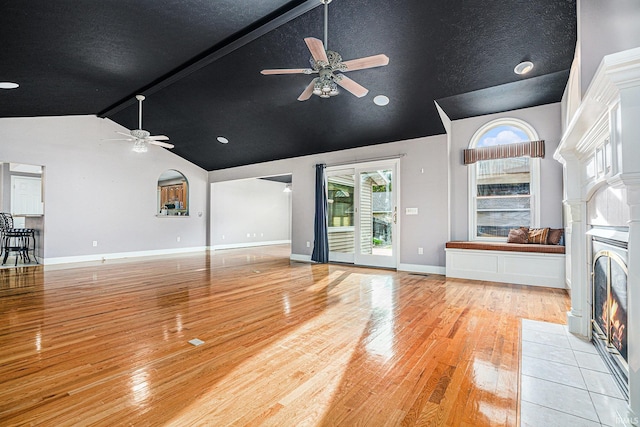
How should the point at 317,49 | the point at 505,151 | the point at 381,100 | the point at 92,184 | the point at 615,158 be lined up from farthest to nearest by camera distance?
the point at 92,184 < the point at 505,151 < the point at 381,100 < the point at 317,49 < the point at 615,158

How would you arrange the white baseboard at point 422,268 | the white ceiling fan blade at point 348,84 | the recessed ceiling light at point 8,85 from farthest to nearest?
1. the white baseboard at point 422,268
2. the recessed ceiling light at point 8,85
3. the white ceiling fan blade at point 348,84

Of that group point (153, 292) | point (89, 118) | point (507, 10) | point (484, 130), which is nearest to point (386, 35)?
point (507, 10)

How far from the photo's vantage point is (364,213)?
253 inches

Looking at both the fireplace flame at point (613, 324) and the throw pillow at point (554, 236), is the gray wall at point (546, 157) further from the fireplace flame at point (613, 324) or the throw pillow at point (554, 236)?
the fireplace flame at point (613, 324)

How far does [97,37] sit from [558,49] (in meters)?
5.55

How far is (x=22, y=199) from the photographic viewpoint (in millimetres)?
8352

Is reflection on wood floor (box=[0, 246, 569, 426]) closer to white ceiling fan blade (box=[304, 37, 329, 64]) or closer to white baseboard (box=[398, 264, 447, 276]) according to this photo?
white baseboard (box=[398, 264, 447, 276])

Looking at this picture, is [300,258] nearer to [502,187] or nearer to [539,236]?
[502,187]

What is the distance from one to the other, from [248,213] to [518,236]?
8162 millimetres

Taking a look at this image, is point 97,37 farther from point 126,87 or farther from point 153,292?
point 153,292

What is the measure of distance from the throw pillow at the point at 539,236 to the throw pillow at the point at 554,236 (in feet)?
0.17

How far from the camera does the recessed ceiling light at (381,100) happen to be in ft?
15.9

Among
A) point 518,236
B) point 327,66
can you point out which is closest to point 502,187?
point 518,236

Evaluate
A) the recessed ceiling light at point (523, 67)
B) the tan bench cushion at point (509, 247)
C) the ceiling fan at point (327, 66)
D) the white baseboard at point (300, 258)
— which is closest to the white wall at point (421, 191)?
the tan bench cushion at point (509, 247)
